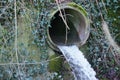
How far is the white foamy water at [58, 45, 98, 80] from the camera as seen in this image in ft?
17.1

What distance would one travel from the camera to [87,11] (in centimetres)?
582

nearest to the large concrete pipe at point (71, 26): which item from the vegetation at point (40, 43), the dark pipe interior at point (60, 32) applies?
the dark pipe interior at point (60, 32)

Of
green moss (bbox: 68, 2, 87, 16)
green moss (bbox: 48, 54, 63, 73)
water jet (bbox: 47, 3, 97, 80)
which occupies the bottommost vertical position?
green moss (bbox: 48, 54, 63, 73)

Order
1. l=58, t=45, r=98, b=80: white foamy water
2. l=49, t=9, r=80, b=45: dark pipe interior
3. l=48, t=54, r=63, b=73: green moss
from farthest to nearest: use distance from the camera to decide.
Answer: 1. l=49, t=9, r=80, b=45: dark pipe interior
2. l=48, t=54, r=63, b=73: green moss
3. l=58, t=45, r=98, b=80: white foamy water

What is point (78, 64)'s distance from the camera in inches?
208

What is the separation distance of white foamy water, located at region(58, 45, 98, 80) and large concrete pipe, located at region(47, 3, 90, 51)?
220 millimetres

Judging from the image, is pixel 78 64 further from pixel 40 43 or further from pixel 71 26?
pixel 71 26

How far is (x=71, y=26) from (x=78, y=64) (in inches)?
52.5

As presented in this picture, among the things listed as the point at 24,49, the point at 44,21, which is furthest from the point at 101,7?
the point at 24,49

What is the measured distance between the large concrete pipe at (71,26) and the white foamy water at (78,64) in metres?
0.22

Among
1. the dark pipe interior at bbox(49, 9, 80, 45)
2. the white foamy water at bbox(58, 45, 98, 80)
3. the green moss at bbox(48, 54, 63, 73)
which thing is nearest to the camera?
the white foamy water at bbox(58, 45, 98, 80)

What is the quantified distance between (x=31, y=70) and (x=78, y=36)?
131 cm

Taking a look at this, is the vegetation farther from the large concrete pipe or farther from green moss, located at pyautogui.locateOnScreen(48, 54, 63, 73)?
the large concrete pipe

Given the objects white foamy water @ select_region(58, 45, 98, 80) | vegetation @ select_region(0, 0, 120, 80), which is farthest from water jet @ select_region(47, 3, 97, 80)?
vegetation @ select_region(0, 0, 120, 80)
